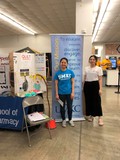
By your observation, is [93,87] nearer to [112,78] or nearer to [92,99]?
[92,99]

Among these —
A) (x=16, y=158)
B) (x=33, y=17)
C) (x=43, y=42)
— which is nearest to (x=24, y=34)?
(x=43, y=42)

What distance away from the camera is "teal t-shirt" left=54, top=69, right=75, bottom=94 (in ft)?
12.5

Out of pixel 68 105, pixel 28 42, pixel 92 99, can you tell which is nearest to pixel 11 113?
pixel 68 105

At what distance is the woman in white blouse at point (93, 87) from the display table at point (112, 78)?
5785 millimetres

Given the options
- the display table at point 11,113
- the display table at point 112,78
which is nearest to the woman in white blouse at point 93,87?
the display table at point 11,113

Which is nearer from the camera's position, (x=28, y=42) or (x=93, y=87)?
(x=93, y=87)

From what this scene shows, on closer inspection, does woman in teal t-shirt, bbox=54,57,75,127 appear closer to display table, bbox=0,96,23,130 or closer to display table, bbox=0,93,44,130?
display table, bbox=0,93,44,130

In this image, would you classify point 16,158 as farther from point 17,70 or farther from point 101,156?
point 17,70

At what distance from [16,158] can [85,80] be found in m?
2.17

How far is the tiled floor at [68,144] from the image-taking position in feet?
9.02

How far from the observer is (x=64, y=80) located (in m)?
3.80

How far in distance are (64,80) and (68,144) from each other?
4.30ft

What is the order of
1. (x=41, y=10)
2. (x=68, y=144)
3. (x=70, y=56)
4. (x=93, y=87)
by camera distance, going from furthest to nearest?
(x=41, y=10), (x=70, y=56), (x=93, y=87), (x=68, y=144)

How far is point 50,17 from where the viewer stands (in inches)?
306
